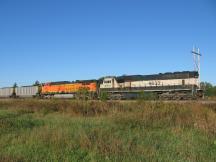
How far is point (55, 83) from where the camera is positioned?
59312mm

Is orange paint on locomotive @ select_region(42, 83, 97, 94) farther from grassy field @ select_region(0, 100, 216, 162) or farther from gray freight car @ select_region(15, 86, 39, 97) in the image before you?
grassy field @ select_region(0, 100, 216, 162)

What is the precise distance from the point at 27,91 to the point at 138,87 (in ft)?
117

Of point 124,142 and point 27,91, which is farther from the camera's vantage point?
point 27,91

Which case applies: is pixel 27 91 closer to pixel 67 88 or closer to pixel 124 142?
pixel 67 88

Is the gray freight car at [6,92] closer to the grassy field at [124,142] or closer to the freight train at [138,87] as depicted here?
the freight train at [138,87]

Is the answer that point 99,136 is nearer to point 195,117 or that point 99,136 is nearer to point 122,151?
point 122,151

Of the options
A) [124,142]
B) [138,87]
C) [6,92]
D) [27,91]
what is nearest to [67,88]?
[138,87]

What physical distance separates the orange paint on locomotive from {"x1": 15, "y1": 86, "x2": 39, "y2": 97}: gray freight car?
333 cm

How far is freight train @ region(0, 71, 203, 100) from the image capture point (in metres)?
35.3

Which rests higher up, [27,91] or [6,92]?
[27,91]

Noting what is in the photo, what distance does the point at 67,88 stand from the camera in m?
54.3

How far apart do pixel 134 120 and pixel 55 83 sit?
153 feet

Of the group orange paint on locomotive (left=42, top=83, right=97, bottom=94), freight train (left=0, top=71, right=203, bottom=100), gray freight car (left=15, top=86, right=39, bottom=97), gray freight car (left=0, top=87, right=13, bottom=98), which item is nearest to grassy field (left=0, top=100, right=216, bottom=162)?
freight train (left=0, top=71, right=203, bottom=100)

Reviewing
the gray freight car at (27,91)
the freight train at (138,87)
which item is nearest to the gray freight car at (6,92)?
the gray freight car at (27,91)
